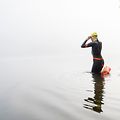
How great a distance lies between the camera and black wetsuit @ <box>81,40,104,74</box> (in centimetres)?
1820

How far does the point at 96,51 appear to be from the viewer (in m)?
18.3

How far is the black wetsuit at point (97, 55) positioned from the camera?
1820 centimetres

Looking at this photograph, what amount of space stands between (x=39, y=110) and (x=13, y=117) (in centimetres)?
98

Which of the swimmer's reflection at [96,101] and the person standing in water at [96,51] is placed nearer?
the swimmer's reflection at [96,101]

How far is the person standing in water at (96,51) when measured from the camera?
1817cm

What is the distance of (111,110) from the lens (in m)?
9.52

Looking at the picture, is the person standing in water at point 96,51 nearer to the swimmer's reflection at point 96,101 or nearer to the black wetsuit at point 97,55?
the black wetsuit at point 97,55

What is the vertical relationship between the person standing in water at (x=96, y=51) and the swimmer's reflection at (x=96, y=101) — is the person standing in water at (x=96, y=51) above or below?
above

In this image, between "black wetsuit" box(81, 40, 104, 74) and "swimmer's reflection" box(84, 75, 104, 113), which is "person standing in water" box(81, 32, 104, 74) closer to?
"black wetsuit" box(81, 40, 104, 74)

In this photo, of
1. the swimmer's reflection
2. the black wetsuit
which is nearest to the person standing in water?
the black wetsuit

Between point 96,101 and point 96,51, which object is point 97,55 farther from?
point 96,101

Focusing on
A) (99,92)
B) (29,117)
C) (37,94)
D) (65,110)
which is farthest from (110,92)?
(29,117)

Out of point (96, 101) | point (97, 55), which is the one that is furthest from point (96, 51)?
point (96, 101)

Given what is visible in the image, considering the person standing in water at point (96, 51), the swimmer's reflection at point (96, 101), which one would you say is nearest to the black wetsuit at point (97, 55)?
the person standing in water at point (96, 51)
